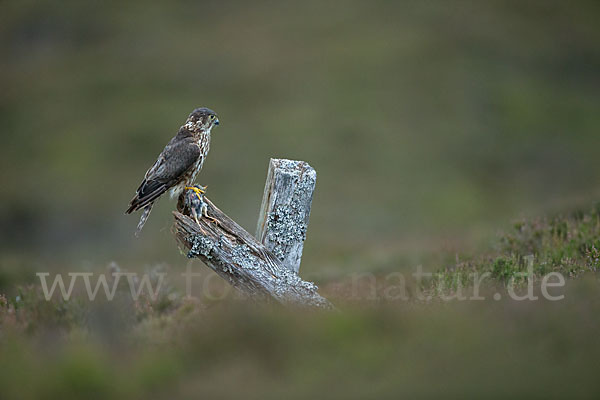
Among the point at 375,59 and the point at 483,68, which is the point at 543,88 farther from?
the point at 375,59

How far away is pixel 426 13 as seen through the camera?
160 ft

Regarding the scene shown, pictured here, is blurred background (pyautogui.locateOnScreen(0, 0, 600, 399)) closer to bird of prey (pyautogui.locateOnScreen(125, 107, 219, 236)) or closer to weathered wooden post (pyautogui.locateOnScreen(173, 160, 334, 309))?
weathered wooden post (pyautogui.locateOnScreen(173, 160, 334, 309))

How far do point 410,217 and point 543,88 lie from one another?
19360mm

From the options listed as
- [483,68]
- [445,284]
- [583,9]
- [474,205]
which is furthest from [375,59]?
[445,284]

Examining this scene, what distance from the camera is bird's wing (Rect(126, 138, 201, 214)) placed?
23.9ft

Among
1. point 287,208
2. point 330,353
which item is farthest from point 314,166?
point 330,353

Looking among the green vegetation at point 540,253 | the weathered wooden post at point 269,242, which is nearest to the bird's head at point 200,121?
the weathered wooden post at point 269,242

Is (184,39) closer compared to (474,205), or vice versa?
(474,205)

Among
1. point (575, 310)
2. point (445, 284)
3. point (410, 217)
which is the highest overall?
point (410, 217)

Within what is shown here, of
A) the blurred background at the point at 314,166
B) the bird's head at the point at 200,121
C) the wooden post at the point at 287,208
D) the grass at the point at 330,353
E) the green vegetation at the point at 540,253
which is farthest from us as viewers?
the bird's head at the point at 200,121

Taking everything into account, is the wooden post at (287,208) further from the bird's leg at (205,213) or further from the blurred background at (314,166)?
the blurred background at (314,166)

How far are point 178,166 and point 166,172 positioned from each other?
19 cm

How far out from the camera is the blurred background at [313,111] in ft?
91.6

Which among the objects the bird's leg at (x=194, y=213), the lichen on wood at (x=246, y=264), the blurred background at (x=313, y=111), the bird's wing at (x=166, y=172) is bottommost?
the lichen on wood at (x=246, y=264)
